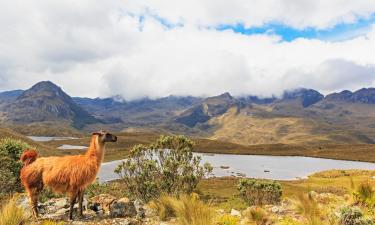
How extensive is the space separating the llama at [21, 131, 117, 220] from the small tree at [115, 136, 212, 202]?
7.38 meters

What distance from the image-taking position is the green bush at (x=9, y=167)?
1927 centimetres

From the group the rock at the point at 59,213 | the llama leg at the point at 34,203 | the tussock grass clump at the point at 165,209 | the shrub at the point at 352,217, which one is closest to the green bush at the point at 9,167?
the rock at the point at 59,213

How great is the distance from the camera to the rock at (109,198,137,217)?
12.6m

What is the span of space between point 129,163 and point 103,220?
817 centimetres

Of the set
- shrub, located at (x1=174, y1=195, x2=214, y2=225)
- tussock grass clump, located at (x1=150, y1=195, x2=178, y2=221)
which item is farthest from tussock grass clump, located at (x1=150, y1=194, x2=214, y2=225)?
tussock grass clump, located at (x1=150, y1=195, x2=178, y2=221)

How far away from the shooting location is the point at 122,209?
12.8 metres

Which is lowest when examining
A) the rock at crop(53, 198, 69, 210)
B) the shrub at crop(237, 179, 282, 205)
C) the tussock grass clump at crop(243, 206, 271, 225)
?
the shrub at crop(237, 179, 282, 205)

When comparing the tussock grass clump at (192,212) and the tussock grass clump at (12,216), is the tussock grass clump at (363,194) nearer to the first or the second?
the tussock grass clump at (192,212)

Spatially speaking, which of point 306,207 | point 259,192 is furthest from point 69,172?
point 259,192

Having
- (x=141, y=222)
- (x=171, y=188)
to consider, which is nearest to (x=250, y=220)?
(x=141, y=222)

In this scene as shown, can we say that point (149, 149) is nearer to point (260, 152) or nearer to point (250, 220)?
point (250, 220)

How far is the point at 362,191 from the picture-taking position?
1313cm

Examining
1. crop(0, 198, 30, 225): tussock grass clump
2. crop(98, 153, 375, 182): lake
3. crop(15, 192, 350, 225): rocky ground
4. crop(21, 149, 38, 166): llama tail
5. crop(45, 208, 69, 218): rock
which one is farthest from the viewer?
crop(98, 153, 375, 182): lake

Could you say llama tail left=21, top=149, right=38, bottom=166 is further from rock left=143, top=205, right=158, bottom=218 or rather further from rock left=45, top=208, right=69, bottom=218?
rock left=143, top=205, right=158, bottom=218
